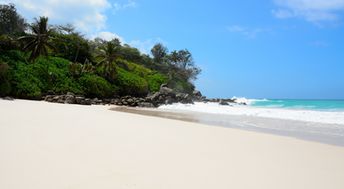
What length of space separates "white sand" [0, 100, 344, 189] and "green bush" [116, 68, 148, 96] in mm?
30136

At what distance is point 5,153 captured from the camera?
4992 millimetres

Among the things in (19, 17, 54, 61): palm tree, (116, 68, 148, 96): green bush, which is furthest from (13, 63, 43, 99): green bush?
(116, 68, 148, 96): green bush

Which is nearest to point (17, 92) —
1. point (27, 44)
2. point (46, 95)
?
point (46, 95)

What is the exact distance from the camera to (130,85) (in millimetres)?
38250

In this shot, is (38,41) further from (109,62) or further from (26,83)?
(109,62)

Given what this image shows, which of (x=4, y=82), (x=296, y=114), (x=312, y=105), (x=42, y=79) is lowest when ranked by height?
(x=296, y=114)

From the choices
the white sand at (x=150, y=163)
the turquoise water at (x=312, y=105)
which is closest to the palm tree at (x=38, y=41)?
the white sand at (x=150, y=163)

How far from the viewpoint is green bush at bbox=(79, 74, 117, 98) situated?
33000mm

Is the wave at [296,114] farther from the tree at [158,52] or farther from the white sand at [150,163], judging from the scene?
the tree at [158,52]

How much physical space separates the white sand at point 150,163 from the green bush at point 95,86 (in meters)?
26.0

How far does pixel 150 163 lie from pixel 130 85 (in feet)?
110

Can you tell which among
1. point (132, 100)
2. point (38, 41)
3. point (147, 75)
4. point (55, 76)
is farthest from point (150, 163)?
point (147, 75)

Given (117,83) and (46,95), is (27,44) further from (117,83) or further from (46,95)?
(117,83)

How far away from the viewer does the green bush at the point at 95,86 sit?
108ft
